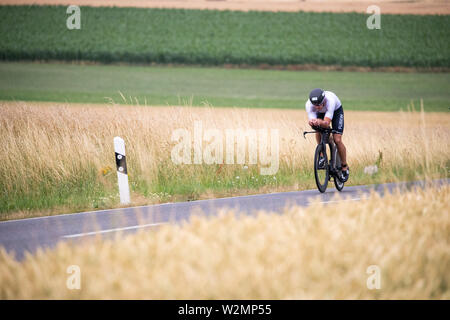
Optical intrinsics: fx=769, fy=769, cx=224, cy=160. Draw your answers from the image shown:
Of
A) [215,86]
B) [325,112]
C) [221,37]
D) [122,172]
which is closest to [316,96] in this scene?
[325,112]

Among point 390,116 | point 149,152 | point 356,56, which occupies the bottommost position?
point 149,152

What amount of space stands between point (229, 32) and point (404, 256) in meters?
73.7

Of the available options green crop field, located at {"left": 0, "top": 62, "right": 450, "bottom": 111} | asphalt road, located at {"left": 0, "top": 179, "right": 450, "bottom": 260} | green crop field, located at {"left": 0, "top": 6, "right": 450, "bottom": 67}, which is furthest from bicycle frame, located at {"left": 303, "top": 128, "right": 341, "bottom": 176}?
green crop field, located at {"left": 0, "top": 6, "right": 450, "bottom": 67}

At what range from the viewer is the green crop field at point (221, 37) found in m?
66.9

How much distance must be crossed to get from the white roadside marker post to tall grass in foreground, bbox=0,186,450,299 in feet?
20.4

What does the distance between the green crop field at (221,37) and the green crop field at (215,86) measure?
1.58m

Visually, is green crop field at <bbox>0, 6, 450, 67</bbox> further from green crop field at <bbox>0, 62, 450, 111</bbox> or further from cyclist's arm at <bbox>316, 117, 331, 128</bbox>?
cyclist's arm at <bbox>316, 117, 331, 128</bbox>

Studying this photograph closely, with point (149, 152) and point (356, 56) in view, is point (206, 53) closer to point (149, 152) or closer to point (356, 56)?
point (356, 56)

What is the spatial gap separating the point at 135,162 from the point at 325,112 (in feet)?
15.0

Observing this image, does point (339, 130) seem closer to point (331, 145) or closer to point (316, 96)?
point (331, 145)

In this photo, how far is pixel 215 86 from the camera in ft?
184

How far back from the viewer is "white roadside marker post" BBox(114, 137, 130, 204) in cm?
1330
